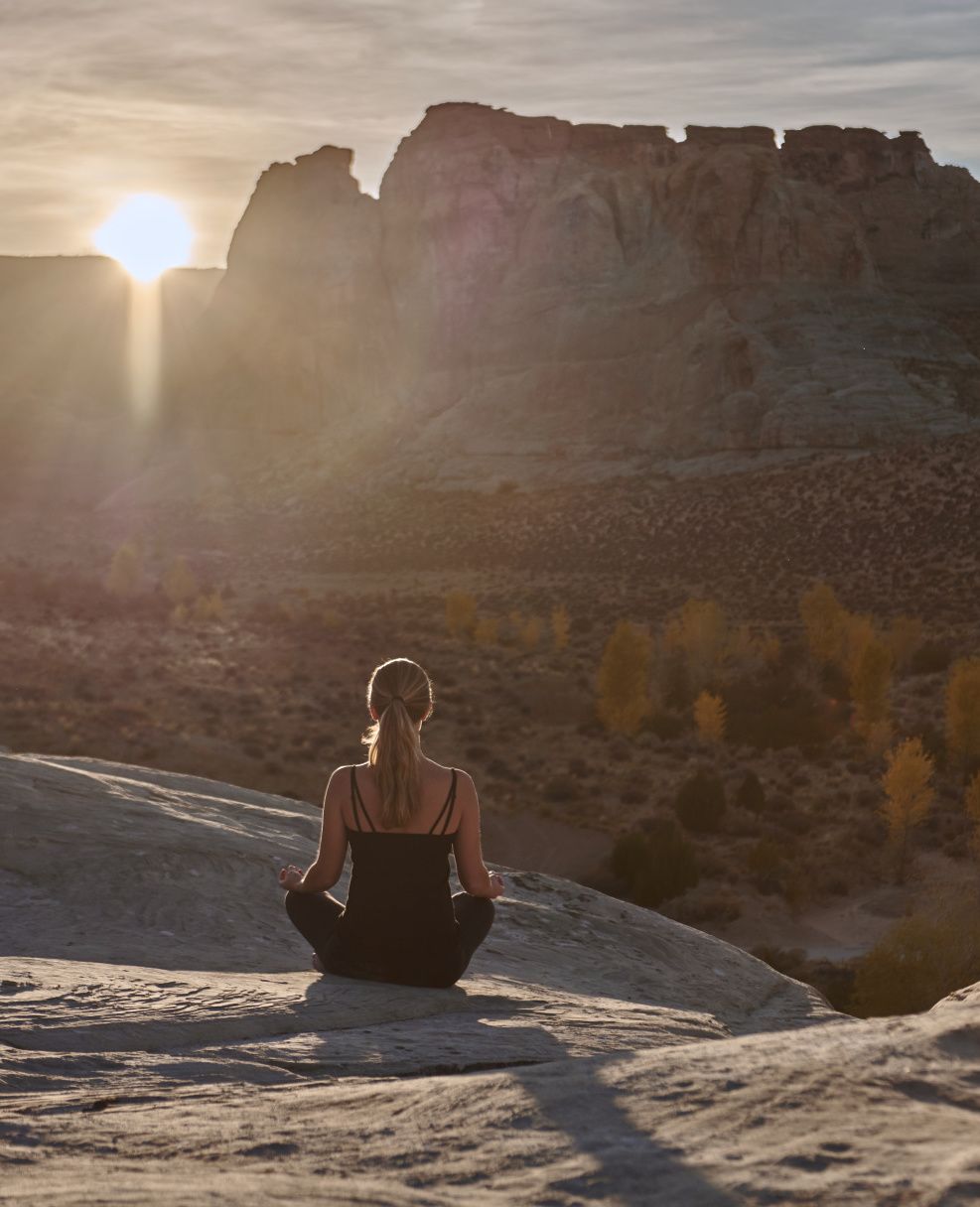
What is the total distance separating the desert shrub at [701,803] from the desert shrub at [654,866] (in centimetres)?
261

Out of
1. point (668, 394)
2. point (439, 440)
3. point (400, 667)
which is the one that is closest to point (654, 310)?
point (668, 394)

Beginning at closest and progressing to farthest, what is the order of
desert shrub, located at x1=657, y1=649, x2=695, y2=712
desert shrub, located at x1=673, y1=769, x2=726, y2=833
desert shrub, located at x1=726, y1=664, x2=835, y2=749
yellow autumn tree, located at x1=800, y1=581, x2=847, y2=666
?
desert shrub, located at x1=673, y1=769, x2=726, y2=833 < desert shrub, located at x1=726, y1=664, x2=835, y2=749 < desert shrub, located at x1=657, y1=649, x2=695, y2=712 < yellow autumn tree, located at x1=800, y1=581, x2=847, y2=666

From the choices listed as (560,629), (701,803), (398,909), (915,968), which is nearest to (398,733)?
(398,909)

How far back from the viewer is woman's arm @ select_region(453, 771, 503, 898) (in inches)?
219

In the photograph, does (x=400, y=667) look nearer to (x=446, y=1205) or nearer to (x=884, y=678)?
(x=446, y=1205)

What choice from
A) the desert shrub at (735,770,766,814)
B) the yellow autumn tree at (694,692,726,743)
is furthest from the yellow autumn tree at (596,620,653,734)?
the desert shrub at (735,770,766,814)

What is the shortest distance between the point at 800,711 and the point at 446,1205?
126 feet

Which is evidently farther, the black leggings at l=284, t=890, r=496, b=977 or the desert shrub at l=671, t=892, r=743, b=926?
the desert shrub at l=671, t=892, r=743, b=926

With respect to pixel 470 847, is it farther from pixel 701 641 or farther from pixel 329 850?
pixel 701 641

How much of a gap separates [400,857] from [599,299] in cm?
9925

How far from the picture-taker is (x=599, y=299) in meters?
102

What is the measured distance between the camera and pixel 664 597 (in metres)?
63.7

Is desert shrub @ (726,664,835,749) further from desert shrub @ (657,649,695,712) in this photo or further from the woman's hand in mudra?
the woman's hand in mudra

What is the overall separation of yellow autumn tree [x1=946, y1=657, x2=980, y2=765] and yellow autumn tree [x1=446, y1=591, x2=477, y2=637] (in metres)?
23.3
